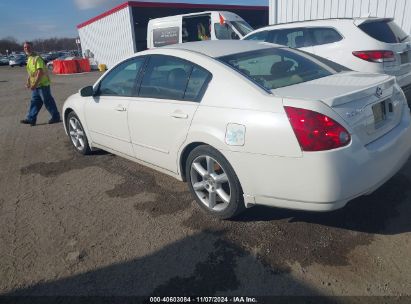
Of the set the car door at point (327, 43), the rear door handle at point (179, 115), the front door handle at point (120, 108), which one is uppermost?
the car door at point (327, 43)

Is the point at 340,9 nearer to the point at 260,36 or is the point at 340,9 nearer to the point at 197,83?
the point at 260,36

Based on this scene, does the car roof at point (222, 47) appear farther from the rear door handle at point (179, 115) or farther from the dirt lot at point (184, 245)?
the dirt lot at point (184, 245)

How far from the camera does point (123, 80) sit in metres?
4.33

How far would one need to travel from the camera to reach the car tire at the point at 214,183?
9.90 ft

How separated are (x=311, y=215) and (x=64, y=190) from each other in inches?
113

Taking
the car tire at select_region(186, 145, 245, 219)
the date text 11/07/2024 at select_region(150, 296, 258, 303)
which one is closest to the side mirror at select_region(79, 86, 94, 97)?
the car tire at select_region(186, 145, 245, 219)

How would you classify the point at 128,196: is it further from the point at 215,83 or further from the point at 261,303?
the point at 261,303

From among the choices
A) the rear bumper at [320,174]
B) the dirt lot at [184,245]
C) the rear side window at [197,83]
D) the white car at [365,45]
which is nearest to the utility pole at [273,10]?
the white car at [365,45]

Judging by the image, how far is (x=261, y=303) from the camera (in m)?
2.30

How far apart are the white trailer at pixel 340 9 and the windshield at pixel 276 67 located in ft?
16.5

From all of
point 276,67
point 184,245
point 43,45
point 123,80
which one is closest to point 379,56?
point 276,67

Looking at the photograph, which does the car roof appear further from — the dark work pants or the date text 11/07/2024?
the dark work pants

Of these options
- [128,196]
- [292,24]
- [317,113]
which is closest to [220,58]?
[317,113]

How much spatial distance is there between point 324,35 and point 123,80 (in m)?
3.76
